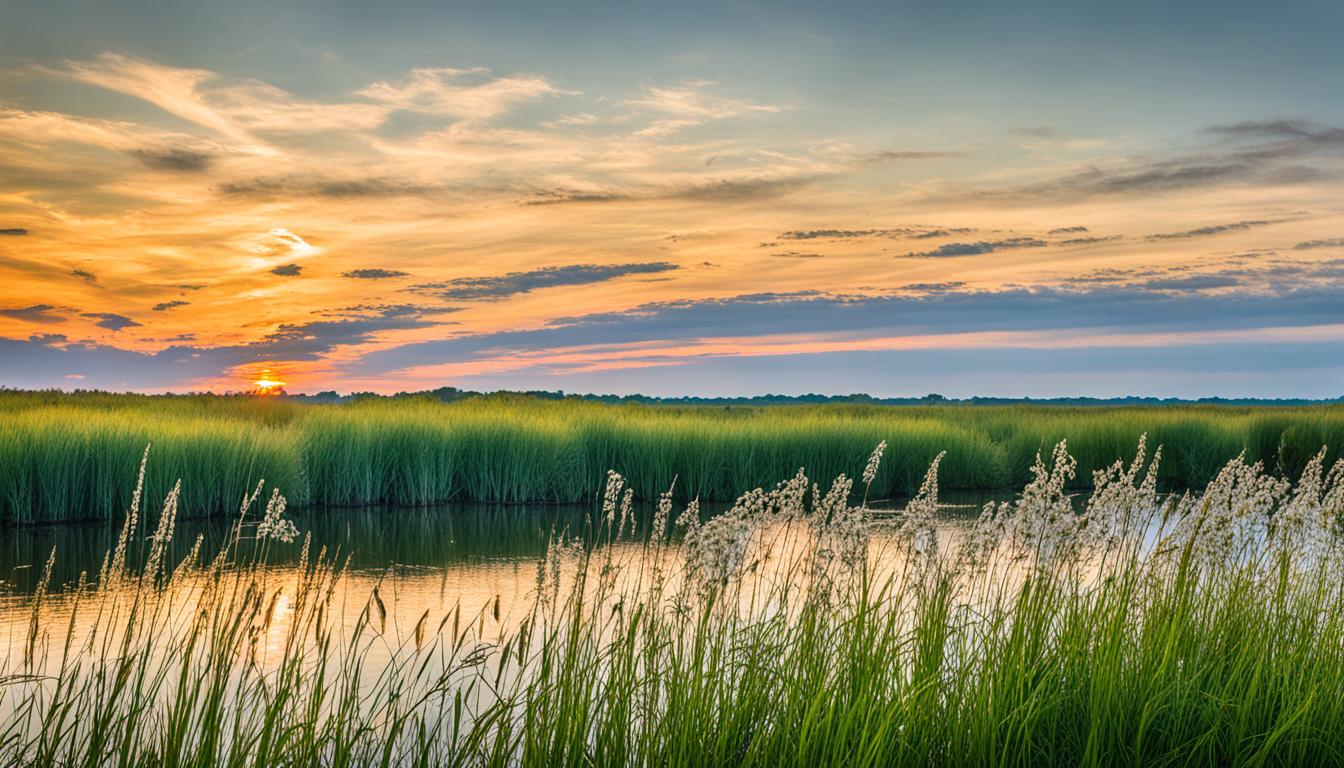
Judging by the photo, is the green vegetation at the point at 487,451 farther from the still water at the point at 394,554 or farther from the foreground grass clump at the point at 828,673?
the foreground grass clump at the point at 828,673

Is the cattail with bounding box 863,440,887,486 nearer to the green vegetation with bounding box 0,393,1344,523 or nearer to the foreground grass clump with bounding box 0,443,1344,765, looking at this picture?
the foreground grass clump with bounding box 0,443,1344,765

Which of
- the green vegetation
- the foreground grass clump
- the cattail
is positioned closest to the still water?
the green vegetation

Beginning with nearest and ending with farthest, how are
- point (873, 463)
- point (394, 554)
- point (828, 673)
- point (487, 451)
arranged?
point (873, 463), point (828, 673), point (394, 554), point (487, 451)

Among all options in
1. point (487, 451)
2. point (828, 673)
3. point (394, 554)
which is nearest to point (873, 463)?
point (828, 673)

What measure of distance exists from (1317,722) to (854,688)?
75.3 inches

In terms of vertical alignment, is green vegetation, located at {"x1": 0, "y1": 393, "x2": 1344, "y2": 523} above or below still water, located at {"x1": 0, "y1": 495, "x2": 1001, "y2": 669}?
above

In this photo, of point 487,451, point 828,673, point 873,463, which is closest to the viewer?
point 873,463

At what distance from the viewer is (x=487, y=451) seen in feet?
55.5

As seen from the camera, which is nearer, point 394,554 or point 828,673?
point 828,673

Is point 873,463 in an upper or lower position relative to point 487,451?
upper

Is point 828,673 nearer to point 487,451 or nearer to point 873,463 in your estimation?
point 873,463

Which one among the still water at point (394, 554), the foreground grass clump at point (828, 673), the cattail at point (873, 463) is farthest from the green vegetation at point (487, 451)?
the cattail at point (873, 463)

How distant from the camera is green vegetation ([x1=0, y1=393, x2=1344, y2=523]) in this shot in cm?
1338

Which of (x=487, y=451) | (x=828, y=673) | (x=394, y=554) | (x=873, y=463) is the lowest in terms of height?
(x=394, y=554)
